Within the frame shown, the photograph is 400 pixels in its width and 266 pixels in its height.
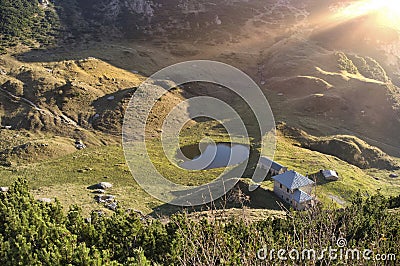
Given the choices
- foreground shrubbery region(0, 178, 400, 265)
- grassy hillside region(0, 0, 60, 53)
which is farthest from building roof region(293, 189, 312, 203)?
grassy hillside region(0, 0, 60, 53)

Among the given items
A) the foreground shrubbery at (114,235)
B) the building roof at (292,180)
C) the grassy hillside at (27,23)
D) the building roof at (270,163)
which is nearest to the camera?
the foreground shrubbery at (114,235)

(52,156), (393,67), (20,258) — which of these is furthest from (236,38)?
(20,258)

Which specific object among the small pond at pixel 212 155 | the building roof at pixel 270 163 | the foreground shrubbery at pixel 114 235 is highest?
the foreground shrubbery at pixel 114 235

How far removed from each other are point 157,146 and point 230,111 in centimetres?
1927

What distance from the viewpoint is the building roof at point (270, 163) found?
44.6 m

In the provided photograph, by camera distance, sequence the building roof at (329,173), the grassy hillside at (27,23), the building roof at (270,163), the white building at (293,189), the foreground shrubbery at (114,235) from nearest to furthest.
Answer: the foreground shrubbery at (114,235) < the white building at (293,189) < the building roof at (270,163) < the building roof at (329,173) < the grassy hillside at (27,23)

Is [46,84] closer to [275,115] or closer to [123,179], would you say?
[123,179]

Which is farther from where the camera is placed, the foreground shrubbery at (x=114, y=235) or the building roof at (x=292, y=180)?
the building roof at (x=292, y=180)

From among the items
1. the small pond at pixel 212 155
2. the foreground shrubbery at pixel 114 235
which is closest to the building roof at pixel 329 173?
the small pond at pixel 212 155

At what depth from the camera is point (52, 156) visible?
47750 millimetres

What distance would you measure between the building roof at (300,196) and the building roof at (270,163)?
5749 millimetres

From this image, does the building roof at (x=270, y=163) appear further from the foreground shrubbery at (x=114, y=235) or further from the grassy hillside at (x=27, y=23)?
the grassy hillside at (x=27, y=23)

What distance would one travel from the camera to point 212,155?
5134cm

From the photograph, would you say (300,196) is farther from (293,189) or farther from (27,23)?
(27,23)
